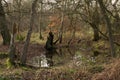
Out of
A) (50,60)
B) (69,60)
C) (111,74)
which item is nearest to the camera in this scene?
(111,74)

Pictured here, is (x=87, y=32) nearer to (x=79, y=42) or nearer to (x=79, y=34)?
(x=79, y=34)

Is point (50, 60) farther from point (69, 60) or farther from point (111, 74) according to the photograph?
point (111, 74)

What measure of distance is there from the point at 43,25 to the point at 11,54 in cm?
3655

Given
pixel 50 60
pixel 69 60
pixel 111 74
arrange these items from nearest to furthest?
pixel 111 74 < pixel 69 60 < pixel 50 60

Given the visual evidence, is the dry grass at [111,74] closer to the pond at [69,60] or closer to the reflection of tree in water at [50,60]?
the pond at [69,60]

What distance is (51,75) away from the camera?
33.5ft

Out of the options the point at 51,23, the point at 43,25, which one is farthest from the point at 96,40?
the point at 43,25

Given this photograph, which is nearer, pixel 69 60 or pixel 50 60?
pixel 69 60

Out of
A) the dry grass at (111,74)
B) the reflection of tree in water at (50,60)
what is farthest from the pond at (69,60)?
the dry grass at (111,74)

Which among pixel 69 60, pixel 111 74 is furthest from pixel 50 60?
pixel 111 74

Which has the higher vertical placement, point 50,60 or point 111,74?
point 111,74

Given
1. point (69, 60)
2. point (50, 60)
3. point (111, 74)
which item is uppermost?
point (111, 74)

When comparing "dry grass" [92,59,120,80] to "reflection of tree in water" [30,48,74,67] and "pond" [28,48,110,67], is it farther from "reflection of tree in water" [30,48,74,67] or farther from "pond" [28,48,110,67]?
"reflection of tree in water" [30,48,74,67]

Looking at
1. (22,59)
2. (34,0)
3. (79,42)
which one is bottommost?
(79,42)
